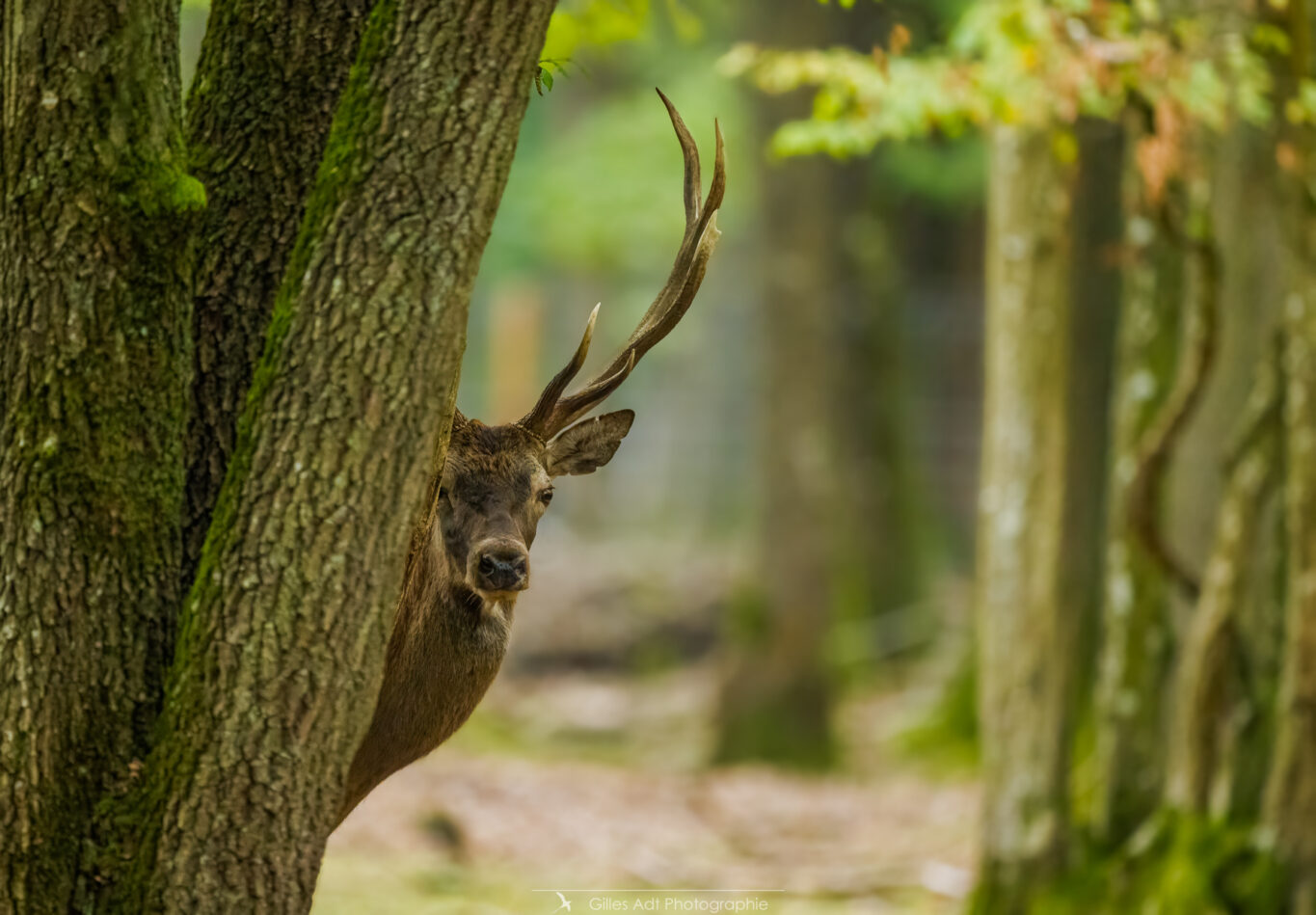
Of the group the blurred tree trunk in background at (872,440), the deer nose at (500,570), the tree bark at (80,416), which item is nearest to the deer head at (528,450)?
the deer nose at (500,570)

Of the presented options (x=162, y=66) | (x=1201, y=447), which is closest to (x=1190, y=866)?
(x=1201, y=447)

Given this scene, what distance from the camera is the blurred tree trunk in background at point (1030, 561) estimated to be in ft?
22.9

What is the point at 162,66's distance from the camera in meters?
3.23

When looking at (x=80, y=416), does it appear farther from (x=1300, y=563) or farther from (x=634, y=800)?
(x=634, y=800)

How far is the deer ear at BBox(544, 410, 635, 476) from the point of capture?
472 centimetres

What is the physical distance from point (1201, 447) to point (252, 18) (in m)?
5.34

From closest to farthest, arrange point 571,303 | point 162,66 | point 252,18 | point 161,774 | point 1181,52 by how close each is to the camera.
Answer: point 161,774
point 162,66
point 252,18
point 1181,52
point 571,303

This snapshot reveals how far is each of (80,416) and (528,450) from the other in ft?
5.23

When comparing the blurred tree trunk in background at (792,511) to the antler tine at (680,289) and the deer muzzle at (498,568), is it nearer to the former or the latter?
the antler tine at (680,289)

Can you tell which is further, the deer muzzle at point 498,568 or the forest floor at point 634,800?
the forest floor at point 634,800

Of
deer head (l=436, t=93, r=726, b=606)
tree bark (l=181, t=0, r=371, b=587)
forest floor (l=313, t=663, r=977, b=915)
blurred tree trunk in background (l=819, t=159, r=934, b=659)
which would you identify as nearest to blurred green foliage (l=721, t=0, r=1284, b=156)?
deer head (l=436, t=93, r=726, b=606)

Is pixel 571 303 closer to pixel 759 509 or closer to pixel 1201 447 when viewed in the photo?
pixel 759 509

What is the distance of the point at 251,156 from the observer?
339 cm

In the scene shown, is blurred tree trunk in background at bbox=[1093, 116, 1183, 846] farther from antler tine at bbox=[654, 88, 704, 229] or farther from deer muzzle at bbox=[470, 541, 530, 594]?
deer muzzle at bbox=[470, 541, 530, 594]
